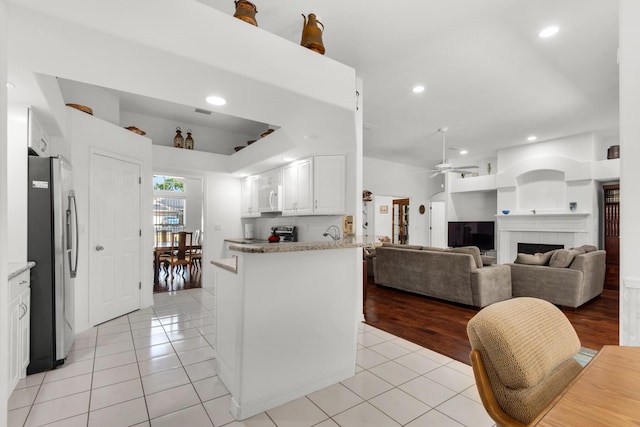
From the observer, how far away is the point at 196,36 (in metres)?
1.79

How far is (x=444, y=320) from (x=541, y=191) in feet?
15.9

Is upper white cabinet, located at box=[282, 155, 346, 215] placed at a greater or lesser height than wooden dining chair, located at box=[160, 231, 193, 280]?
greater

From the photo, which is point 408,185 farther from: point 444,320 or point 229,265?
point 229,265

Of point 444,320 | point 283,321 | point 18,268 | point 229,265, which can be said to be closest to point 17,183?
point 18,268

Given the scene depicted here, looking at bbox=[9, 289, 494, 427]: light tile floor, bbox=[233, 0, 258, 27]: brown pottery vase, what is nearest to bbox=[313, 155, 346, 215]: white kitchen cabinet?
bbox=[9, 289, 494, 427]: light tile floor

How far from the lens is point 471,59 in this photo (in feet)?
11.1

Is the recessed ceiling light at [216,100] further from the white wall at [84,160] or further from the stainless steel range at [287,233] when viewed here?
the stainless steel range at [287,233]

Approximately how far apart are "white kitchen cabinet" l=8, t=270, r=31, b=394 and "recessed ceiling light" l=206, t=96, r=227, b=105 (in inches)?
66.9

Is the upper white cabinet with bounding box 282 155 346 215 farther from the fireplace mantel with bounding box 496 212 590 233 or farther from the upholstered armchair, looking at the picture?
the fireplace mantel with bounding box 496 212 590 233

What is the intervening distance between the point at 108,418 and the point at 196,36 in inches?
94.3

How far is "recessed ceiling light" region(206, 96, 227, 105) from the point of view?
90.4 inches

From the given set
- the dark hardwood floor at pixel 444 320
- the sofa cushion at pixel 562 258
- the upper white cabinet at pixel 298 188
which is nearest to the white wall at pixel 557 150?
the dark hardwood floor at pixel 444 320

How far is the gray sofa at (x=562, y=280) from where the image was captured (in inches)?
163

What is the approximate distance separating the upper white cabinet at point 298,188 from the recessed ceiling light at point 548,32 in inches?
111
